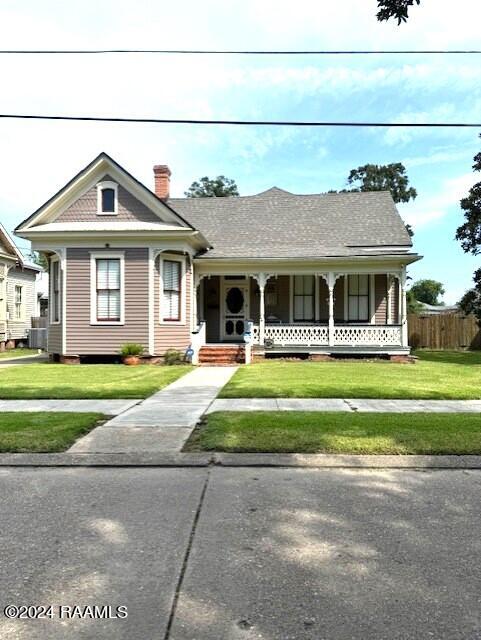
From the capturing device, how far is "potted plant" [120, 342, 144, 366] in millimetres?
18031

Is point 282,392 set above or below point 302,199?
below

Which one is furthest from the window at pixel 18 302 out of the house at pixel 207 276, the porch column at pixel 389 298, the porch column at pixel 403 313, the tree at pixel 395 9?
the tree at pixel 395 9

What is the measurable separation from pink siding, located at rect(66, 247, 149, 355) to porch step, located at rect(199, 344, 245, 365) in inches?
89.6

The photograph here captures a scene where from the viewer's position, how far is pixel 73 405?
31.3 feet

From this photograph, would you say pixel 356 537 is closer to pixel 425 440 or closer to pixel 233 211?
pixel 425 440

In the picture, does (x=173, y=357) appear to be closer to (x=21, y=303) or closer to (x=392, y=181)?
(x=21, y=303)

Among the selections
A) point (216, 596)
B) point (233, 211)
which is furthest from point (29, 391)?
point (233, 211)

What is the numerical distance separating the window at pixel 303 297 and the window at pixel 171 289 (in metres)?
5.06

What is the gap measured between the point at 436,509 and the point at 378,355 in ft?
→ 51.3

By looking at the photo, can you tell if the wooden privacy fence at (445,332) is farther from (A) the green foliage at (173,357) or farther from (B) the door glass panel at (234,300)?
(A) the green foliage at (173,357)

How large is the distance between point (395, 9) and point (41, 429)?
21.7 ft

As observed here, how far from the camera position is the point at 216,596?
310 centimetres

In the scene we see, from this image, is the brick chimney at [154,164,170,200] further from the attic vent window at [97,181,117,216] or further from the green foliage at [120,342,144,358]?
the green foliage at [120,342,144,358]

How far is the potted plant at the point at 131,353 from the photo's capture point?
59.2 feet
